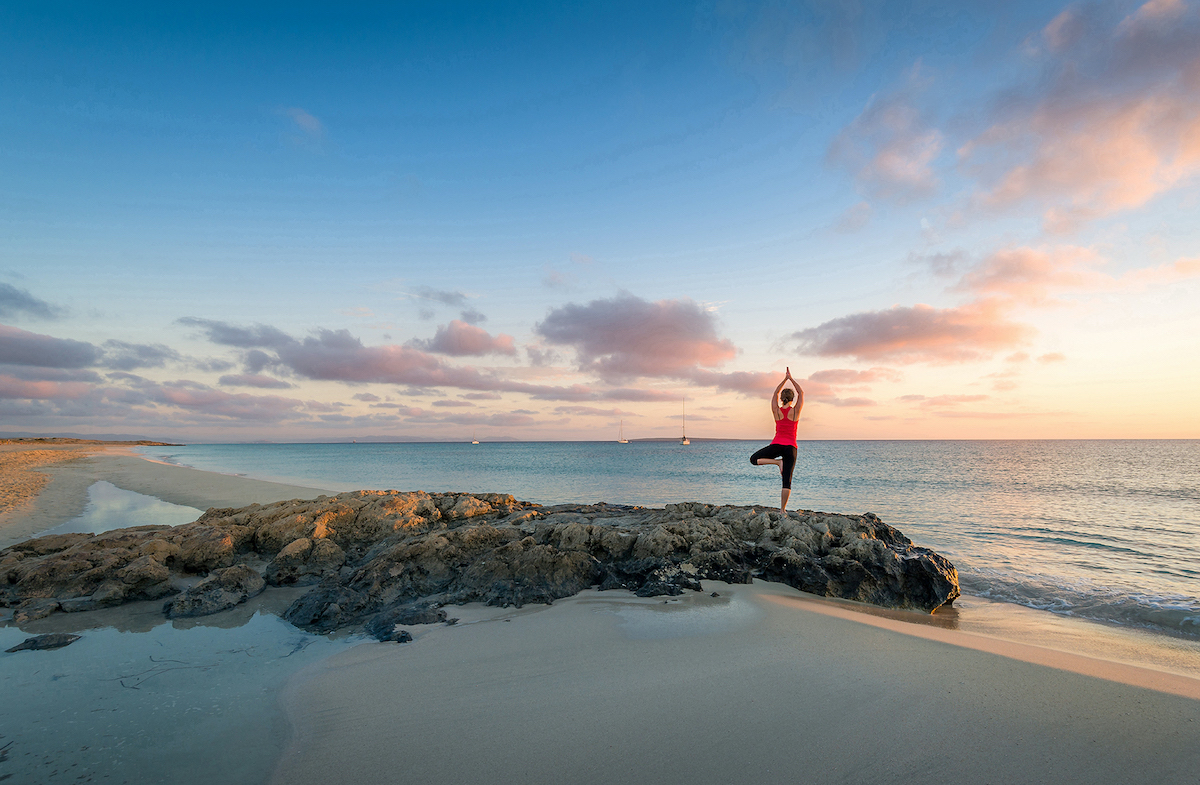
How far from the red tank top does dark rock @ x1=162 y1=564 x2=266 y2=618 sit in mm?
7742

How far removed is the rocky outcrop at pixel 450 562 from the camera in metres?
5.98

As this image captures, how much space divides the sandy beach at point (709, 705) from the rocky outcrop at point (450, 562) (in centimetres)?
70

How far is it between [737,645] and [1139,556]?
11818 mm

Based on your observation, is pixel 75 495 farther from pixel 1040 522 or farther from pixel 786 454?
pixel 1040 522

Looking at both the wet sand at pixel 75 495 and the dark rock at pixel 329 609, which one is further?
the wet sand at pixel 75 495

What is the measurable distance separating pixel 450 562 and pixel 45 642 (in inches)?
152

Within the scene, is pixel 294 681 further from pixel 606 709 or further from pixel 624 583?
pixel 624 583

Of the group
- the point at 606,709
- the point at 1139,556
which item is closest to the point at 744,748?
the point at 606,709

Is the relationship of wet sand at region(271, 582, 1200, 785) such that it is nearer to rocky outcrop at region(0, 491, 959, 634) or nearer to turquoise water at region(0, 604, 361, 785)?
turquoise water at region(0, 604, 361, 785)

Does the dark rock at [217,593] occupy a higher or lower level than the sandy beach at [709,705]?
lower

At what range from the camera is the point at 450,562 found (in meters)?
6.82

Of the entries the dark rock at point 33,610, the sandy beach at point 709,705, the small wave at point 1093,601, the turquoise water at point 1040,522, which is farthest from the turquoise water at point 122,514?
the small wave at point 1093,601

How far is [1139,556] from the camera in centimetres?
1047

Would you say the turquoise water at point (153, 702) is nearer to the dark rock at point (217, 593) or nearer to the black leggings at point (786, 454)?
the dark rock at point (217, 593)
